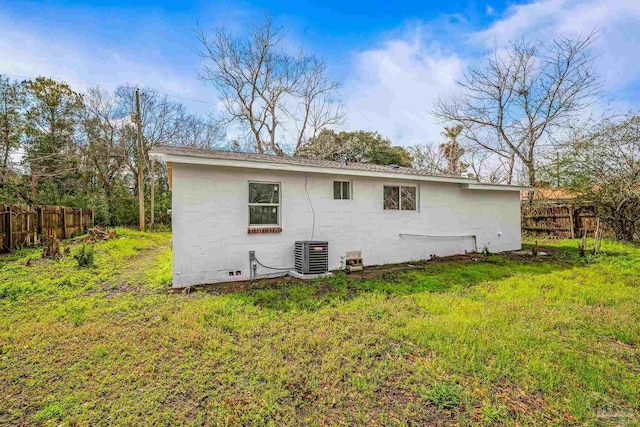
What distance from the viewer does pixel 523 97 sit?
1714 centimetres

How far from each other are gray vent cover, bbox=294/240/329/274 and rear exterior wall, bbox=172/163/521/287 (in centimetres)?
25

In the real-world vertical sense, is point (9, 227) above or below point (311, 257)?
above

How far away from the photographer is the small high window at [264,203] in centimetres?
683

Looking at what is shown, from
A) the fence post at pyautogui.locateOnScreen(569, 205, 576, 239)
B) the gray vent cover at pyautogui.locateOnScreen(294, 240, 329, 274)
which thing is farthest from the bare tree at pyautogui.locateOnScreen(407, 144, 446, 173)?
the gray vent cover at pyautogui.locateOnScreen(294, 240, 329, 274)

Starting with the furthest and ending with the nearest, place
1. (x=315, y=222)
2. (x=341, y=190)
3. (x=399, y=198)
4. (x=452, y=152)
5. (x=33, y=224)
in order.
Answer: (x=452, y=152), (x=33, y=224), (x=399, y=198), (x=341, y=190), (x=315, y=222)

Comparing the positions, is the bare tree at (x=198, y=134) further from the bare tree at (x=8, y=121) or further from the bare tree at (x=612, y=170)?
the bare tree at (x=612, y=170)

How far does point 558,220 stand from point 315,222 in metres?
13.1

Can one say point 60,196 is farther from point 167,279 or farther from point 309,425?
point 309,425

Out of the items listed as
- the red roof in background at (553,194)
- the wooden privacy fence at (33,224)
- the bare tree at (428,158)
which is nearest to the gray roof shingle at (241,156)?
the wooden privacy fence at (33,224)

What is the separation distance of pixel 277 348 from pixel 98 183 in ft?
81.6

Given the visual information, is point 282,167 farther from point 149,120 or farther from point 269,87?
point 149,120

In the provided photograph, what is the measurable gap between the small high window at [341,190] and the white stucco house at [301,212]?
3 centimetres

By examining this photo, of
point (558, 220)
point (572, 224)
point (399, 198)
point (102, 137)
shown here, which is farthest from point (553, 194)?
point (102, 137)

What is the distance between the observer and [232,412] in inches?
96.3
